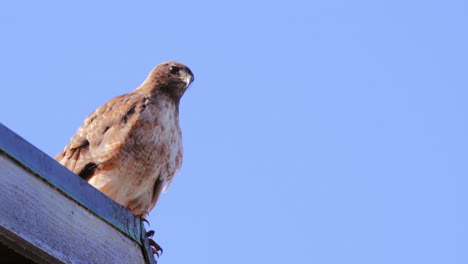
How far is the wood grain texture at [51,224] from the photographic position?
231cm

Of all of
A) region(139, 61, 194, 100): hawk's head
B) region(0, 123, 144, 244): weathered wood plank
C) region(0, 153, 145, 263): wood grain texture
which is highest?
region(139, 61, 194, 100): hawk's head

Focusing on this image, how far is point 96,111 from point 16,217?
479 centimetres

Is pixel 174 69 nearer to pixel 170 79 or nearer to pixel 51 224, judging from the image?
pixel 170 79

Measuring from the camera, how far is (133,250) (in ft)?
9.34

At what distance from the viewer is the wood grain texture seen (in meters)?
2.31

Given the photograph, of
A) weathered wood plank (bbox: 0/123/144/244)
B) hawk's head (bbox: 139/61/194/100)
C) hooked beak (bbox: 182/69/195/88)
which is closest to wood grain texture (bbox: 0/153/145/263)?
weathered wood plank (bbox: 0/123/144/244)

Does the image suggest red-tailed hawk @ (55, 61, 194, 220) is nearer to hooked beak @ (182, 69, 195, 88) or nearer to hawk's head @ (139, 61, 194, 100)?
hawk's head @ (139, 61, 194, 100)

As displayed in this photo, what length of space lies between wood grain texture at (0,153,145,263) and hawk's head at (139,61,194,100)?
190 inches

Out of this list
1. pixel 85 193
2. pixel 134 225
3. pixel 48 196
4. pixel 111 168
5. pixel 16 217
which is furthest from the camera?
pixel 111 168

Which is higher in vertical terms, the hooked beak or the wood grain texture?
the hooked beak

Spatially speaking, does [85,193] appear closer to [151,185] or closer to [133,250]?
[133,250]

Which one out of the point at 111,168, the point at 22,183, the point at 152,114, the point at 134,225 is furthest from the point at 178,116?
the point at 22,183

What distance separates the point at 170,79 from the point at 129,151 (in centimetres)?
164

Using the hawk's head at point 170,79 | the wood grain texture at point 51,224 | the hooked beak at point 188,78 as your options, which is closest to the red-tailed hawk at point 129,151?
the hawk's head at point 170,79
